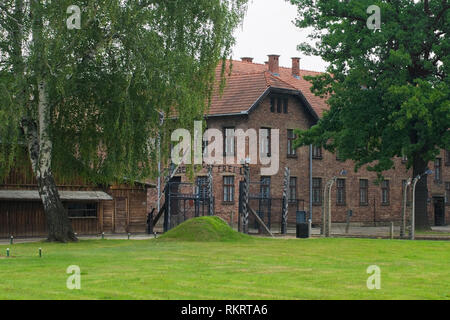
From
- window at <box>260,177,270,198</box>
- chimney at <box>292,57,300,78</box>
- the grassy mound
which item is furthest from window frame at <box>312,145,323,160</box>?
the grassy mound

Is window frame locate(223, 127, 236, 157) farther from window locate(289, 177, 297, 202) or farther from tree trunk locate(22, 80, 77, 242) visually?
tree trunk locate(22, 80, 77, 242)

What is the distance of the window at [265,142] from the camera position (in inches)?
2216

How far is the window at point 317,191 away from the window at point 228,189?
23.1 ft

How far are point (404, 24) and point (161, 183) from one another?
68.6 ft

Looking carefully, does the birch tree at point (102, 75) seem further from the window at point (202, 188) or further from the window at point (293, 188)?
the window at point (293, 188)

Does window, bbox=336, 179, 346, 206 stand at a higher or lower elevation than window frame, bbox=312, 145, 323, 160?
lower

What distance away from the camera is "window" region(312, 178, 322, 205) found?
60.5m

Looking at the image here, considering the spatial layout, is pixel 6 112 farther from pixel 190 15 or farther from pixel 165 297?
pixel 165 297

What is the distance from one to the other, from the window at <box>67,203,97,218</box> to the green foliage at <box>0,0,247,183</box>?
468 inches

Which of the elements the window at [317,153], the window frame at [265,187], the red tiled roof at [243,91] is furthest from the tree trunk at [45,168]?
the window at [317,153]

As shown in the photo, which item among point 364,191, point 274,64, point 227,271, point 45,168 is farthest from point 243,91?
point 227,271

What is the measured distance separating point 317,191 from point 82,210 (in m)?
19.9

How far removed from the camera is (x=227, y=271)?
20.6 metres
